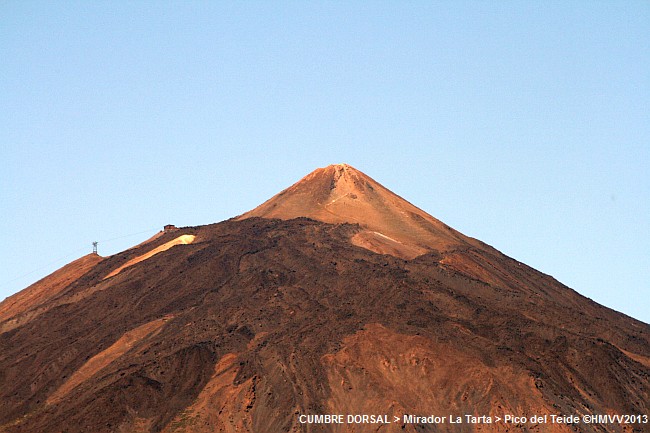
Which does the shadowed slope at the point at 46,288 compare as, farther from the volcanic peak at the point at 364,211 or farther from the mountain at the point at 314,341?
the volcanic peak at the point at 364,211

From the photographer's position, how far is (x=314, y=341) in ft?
398

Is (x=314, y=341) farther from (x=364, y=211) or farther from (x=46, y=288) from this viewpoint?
(x=46, y=288)

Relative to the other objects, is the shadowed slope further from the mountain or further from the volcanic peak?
the volcanic peak

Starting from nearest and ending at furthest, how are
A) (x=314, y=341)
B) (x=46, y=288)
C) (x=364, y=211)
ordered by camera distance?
(x=314, y=341) < (x=46, y=288) < (x=364, y=211)

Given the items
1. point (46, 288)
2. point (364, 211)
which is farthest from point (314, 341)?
point (46, 288)

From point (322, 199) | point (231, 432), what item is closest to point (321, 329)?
point (231, 432)

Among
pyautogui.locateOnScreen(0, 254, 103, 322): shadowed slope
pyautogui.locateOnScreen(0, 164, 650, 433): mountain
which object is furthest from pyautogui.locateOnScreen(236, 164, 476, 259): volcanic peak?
pyautogui.locateOnScreen(0, 254, 103, 322): shadowed slope

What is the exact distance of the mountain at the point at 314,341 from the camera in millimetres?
110375

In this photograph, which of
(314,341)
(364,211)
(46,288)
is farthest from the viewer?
(364,211)

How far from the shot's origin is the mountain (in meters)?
110

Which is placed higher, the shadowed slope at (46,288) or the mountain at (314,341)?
the shadowed slope at (46,288)

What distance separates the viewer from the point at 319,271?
143000 mm

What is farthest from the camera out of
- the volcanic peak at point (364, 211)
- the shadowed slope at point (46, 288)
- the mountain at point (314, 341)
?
the shadowed slope at point (46, 288)

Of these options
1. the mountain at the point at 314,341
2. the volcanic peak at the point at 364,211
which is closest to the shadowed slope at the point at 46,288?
the mountain at the point at 314,341
